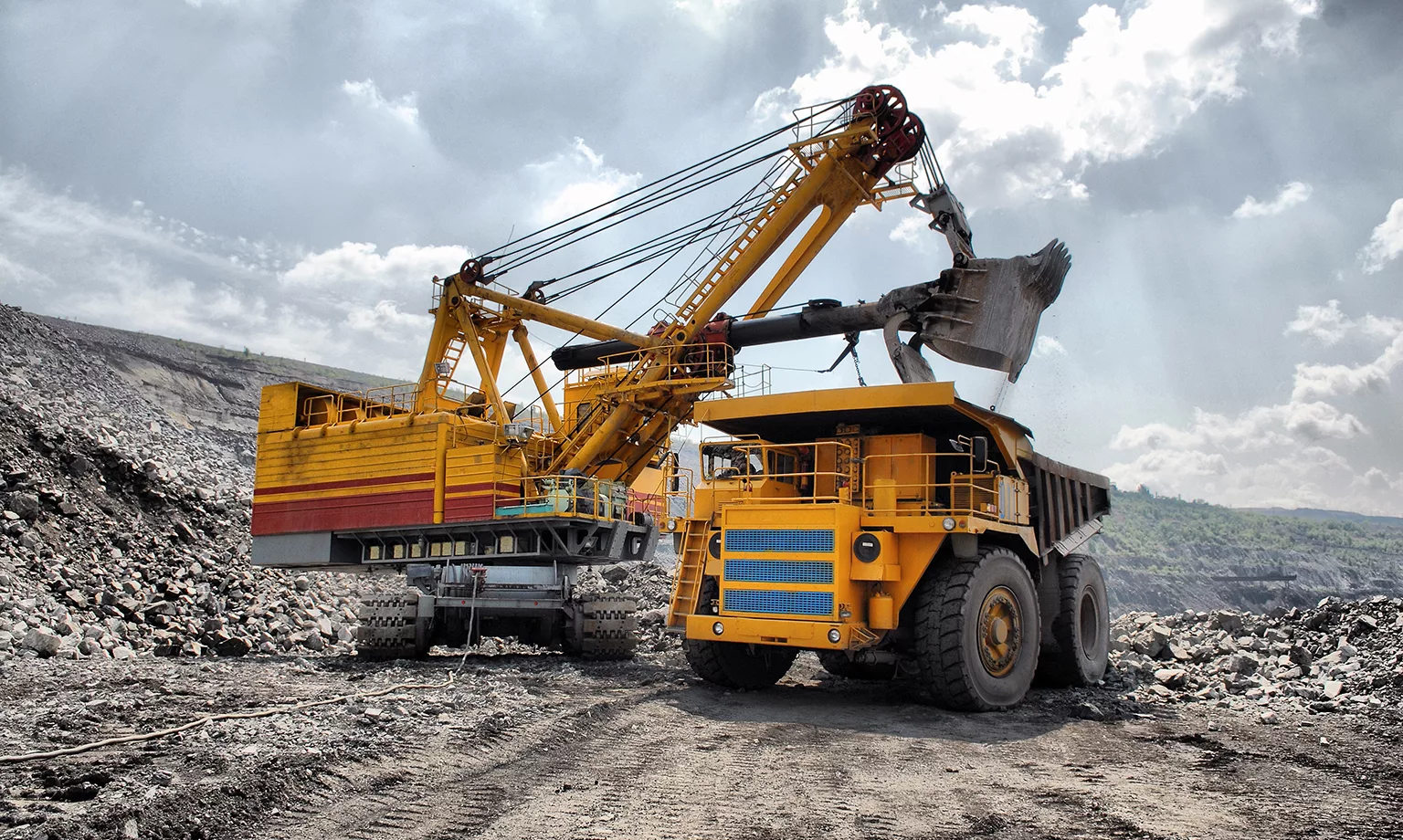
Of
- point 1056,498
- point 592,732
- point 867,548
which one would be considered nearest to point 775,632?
point 867,548

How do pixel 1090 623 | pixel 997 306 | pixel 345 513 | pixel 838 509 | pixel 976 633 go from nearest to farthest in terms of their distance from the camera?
1. pixel 976 633
2. pixel 838 509
3. pixel 1090 623
4. pixel 997 306
5. pixel 345 513

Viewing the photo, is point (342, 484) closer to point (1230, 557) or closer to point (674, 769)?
point (674, 769)

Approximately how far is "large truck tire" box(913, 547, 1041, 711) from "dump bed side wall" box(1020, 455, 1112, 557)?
63.0 inches

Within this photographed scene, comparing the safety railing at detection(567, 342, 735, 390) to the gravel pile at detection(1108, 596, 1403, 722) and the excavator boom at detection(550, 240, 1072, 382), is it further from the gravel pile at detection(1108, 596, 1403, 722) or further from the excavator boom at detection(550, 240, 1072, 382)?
the gravel pile at detection(1108, 596, 1403, 722)

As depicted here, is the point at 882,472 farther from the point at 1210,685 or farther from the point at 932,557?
the point at 1210,685

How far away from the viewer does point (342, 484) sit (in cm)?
1667

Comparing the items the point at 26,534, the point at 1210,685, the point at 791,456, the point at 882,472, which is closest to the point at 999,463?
the point at 882,472

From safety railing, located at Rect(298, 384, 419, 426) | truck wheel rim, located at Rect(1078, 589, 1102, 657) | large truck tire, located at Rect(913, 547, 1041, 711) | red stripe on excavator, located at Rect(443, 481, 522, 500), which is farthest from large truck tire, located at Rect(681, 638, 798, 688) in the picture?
safety railing, located at Rect(298, 384, 419, 426)

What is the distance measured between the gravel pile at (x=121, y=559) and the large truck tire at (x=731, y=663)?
23.6 ft

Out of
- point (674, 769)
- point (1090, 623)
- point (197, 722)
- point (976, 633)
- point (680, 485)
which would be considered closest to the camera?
point (674, 769)

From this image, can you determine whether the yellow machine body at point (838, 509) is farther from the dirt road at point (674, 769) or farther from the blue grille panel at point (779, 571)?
the dirt road at point (674, 769)

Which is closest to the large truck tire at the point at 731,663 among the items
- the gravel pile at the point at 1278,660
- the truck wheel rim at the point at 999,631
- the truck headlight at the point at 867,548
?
the truck headlight at the point at 867,548

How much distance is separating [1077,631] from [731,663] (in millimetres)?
4120

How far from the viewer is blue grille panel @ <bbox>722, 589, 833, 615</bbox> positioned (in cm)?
942
